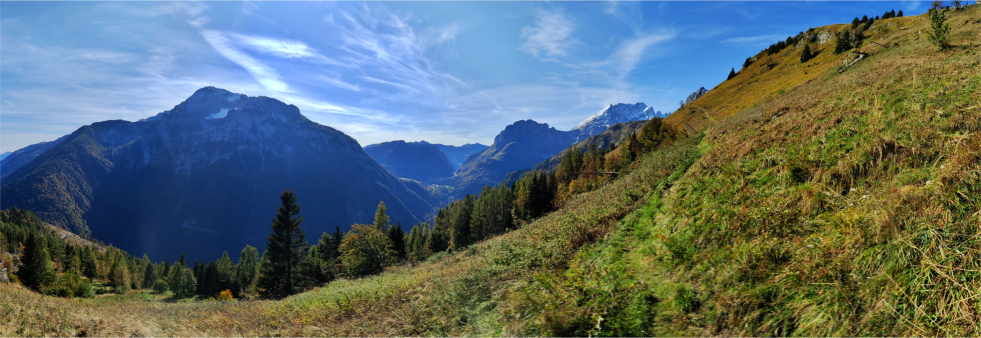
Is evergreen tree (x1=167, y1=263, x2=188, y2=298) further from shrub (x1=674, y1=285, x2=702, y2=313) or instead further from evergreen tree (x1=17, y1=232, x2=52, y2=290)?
shrub (x1=674, y1=285, x2=702, y2=313)

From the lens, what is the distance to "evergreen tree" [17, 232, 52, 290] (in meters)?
35.9

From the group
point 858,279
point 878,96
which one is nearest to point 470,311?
point 858,279

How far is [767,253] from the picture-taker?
586 cm

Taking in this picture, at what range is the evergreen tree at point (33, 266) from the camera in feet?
118

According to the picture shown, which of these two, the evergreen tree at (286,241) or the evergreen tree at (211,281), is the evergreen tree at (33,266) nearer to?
the evergreen tree at (286,241)

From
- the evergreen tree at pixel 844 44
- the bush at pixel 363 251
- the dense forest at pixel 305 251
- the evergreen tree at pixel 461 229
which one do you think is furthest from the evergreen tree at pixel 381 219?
the evergreen tree at pixel 844 44

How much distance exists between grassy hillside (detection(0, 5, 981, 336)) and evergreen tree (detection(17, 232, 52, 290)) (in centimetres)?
3900

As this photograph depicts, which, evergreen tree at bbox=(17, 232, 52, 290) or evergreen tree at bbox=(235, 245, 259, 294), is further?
evergreen tree at bbox=(235, 245, 259, 294)

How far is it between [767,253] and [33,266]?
6269cm

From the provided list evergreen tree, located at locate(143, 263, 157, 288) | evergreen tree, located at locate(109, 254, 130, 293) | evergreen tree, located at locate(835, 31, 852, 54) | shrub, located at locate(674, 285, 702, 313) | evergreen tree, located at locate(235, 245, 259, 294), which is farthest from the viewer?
evergreen tree, located at locate(143, 263, 157, 288)

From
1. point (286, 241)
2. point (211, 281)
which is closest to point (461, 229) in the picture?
point (286, 241)

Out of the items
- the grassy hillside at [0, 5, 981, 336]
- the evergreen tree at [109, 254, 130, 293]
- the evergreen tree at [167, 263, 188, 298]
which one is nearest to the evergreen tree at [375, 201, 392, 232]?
the grassy hillside at [0, 5, 981, 336]

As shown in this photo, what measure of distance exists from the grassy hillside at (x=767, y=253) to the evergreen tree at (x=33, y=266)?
128ft

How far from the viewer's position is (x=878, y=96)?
1005 centimetres
